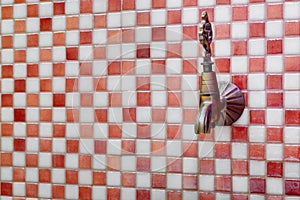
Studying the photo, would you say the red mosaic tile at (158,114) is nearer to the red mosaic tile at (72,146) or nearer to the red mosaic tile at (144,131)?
the red mosaic tile at (144,131)

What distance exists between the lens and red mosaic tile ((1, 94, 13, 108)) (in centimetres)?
127

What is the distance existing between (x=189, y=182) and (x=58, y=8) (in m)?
0.53

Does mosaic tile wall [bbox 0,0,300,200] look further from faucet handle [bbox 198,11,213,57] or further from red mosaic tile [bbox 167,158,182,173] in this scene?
faucet handle [bbox 198,11,213,57]

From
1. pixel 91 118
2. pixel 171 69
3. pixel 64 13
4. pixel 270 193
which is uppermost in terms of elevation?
pixel 64 13

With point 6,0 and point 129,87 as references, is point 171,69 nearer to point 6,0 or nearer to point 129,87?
point 129,87

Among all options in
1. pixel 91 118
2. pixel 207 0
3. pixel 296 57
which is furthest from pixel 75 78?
pixel 296 57

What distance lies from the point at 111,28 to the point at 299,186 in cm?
56

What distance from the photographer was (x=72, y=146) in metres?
1.21

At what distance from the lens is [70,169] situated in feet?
3.99

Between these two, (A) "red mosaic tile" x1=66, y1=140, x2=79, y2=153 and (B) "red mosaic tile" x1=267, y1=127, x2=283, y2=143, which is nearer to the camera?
(B) "red mosaic tile" x1=267, y1=127, x2=283, y2=143

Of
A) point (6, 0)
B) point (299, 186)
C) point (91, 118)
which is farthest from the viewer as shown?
point (6, 0)

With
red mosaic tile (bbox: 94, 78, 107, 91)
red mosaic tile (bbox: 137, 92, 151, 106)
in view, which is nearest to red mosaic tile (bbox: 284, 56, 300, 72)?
red mosaic tile (bbox: 137, 92, 151, 106)

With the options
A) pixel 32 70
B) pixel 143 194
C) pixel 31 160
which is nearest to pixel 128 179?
pixel 143 194

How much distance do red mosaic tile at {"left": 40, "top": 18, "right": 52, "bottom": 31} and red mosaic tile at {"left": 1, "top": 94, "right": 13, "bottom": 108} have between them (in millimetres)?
192
